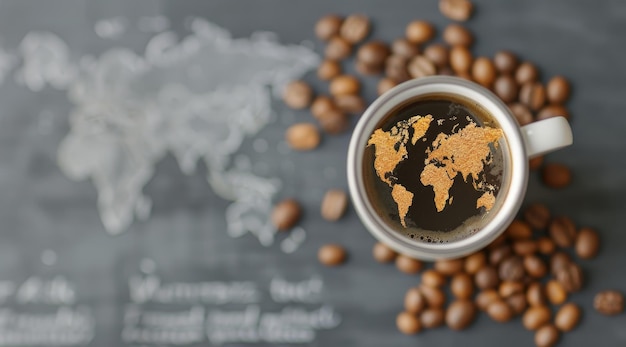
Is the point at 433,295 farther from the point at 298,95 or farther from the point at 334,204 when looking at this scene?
the point at 298,95

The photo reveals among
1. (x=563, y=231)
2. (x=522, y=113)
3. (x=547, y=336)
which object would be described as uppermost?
(x=522, y=113)

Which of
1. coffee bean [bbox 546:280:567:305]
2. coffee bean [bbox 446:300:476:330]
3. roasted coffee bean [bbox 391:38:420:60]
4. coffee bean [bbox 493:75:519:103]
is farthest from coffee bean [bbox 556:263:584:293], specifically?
roasted coffee bean [bbox 391:38:420:60]

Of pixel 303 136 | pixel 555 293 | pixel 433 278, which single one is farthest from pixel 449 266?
pixel 303 136

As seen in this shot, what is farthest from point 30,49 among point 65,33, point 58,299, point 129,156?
point 58,299

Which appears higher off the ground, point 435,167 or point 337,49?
point 337,49

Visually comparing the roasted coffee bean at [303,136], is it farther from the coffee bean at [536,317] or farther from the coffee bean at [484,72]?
the coffee bean at [536,317]

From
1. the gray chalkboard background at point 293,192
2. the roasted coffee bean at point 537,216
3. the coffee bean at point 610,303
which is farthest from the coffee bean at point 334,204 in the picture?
the coffee bean at point 610,303
